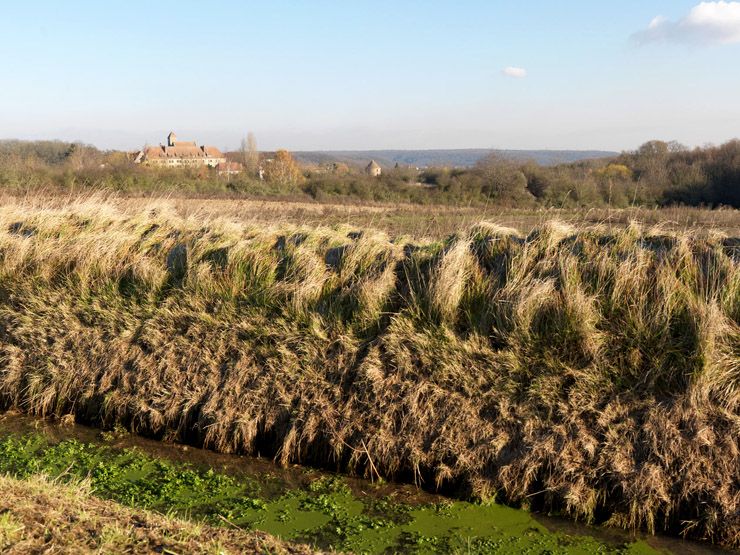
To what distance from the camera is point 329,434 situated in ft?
18.4

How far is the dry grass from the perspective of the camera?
10.3ft

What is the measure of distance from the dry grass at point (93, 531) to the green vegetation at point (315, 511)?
509mm

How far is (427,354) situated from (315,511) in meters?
1.57

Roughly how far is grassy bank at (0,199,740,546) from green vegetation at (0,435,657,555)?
1.01ft

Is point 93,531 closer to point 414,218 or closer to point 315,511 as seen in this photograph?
point 315,511

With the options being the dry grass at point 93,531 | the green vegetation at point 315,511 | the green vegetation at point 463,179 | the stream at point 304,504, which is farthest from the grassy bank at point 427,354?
the green vegetation at point 463,179

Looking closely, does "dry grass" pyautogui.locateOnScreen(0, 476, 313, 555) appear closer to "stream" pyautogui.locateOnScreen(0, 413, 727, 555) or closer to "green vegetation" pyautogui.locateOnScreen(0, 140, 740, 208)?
"stream" pyautogui.locateOnScreen(0, 413, 727, 555)

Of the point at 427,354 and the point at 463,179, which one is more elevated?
the point at 463,179

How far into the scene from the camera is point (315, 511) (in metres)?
4.90

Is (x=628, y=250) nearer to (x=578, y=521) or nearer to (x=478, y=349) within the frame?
(x=478, y=349)

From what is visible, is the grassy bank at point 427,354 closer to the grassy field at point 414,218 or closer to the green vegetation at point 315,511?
the green vegetation at point 315,511

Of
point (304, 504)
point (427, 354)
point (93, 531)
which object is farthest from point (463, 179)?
point (93, 531)

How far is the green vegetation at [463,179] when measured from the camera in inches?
1231

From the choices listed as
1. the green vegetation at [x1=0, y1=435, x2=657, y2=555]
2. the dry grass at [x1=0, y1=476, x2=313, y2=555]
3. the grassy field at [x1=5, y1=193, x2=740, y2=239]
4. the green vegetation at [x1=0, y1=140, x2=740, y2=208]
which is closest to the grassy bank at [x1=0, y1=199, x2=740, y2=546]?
the green vegetation at [x1=0, y1=435, x2=657, y2=555]
